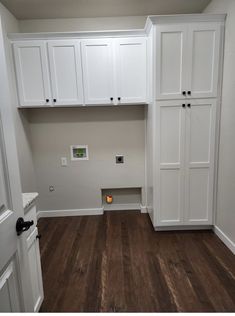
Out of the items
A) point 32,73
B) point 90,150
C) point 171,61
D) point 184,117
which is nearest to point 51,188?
point 90,150

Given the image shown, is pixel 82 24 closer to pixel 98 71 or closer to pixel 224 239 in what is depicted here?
pixel 98 71

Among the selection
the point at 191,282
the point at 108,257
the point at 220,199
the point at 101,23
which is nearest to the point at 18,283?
the point at 108,257

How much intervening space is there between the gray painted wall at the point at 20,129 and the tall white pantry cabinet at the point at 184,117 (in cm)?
168

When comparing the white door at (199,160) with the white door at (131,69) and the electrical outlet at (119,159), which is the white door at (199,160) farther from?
the electrical outlet at (119,159)

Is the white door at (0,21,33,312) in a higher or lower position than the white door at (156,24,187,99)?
lower

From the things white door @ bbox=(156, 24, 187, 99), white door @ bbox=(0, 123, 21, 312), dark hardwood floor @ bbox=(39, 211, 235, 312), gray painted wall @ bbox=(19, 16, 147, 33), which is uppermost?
gray painted wall @ bbox=(19, 16, 147, 33)

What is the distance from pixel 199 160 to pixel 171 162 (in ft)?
1.10

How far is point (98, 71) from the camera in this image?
2.58 meters

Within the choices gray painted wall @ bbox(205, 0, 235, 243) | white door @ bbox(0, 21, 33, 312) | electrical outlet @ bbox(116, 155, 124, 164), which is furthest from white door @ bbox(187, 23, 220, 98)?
white door @ bbox(0, 21, 33, 312)

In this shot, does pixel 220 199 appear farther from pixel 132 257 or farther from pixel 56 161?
pixel 56 161

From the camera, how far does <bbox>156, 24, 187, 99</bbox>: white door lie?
7.22 feet

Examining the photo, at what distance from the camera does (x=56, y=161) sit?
306 centimetres

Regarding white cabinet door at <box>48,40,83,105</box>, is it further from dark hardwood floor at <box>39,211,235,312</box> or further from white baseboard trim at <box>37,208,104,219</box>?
dark hardwood floor at <box>39,211,235,312</box>

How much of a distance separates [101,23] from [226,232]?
304cm
